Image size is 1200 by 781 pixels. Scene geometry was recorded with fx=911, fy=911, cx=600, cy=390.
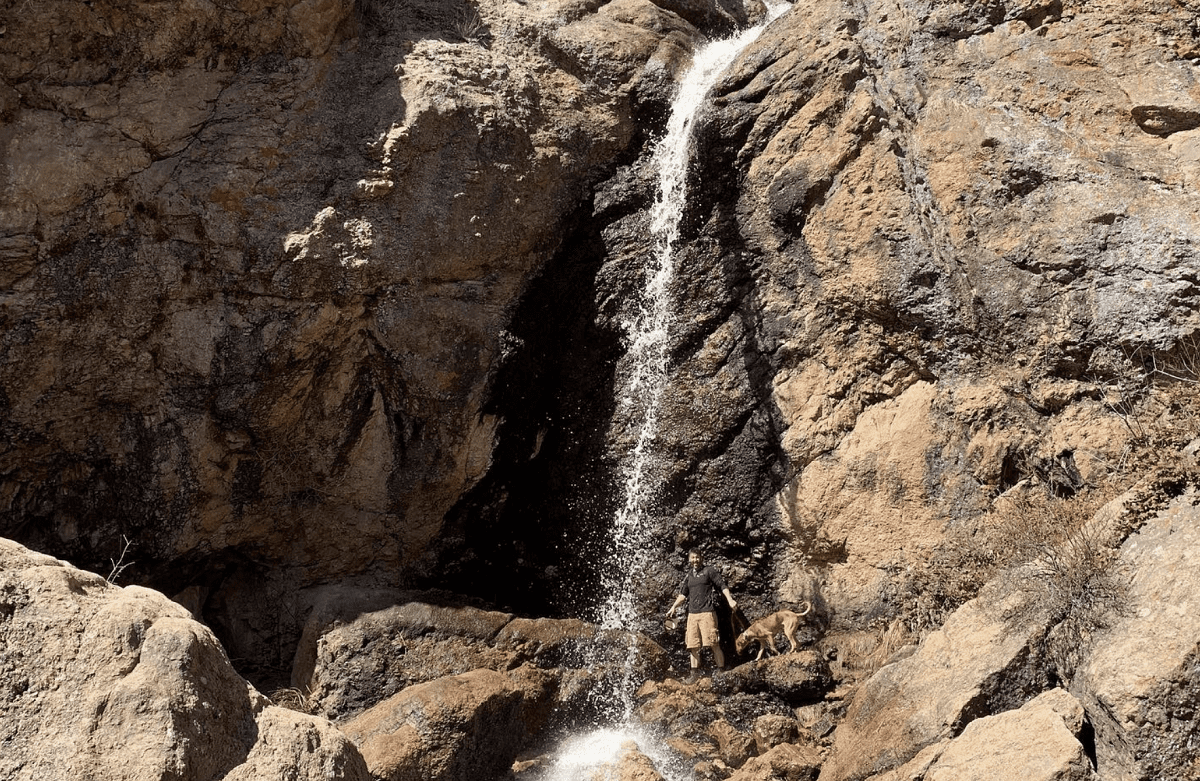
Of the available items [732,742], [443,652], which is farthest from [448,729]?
[732,742]

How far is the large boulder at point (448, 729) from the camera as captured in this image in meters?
7.30

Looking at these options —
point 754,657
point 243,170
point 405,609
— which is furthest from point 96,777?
point 243,170

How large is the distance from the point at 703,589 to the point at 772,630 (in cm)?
72

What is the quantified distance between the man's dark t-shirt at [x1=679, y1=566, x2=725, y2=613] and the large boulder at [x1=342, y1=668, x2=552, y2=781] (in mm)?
1770

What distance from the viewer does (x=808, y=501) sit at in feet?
28.1

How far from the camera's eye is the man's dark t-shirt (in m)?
8.50

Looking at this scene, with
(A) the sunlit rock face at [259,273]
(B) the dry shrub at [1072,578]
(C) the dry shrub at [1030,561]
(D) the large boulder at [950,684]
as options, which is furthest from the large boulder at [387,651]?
(B) the dry shrub at [1072,578]

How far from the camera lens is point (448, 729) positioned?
7527mm

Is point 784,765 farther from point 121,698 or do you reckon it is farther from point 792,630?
point 121,698

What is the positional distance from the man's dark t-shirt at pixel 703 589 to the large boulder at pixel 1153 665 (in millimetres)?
3548

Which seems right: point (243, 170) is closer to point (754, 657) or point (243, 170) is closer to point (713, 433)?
point (713, 433)

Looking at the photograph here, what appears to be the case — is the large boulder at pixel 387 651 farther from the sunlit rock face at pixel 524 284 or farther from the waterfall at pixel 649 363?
the waterfall at pixel 649 363

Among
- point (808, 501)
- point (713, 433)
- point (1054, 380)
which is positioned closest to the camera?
point (1054, 380)

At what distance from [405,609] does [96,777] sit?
5291 millimetres
